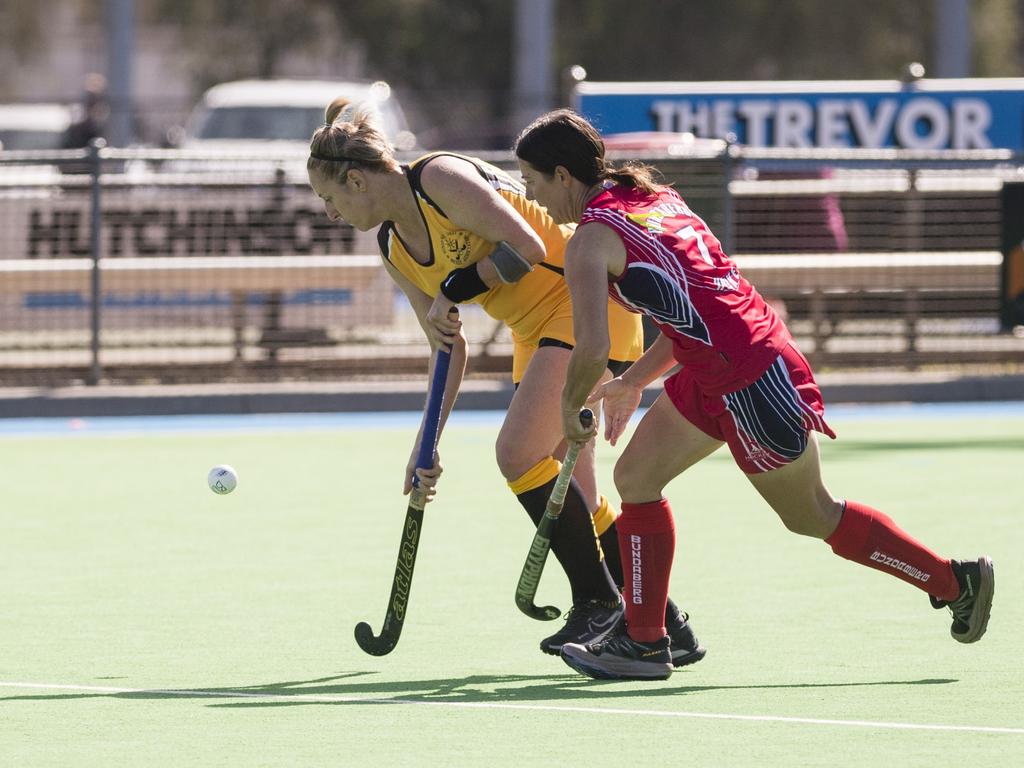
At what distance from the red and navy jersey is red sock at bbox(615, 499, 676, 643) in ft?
1.46

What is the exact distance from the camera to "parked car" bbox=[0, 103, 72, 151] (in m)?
27.9

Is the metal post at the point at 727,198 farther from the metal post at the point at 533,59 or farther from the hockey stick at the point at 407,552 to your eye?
the metal post at the point at 533,59

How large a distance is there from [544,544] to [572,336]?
26.0 inches

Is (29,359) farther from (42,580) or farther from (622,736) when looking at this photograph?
(622,736)

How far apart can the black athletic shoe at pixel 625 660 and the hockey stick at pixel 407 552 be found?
581 millimetres

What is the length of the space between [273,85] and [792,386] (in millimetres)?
18428

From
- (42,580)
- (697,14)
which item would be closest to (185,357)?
(42,580)

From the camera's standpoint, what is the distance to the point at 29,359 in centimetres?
1562

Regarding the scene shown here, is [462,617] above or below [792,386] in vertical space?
→ below

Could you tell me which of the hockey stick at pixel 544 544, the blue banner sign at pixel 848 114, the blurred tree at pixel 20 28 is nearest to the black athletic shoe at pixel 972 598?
the hockey stick at pixel 544 544

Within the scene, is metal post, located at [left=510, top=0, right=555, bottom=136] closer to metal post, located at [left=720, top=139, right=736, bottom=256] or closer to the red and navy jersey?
metal post, located at [left=720, top=139, right=736, bottom=256]

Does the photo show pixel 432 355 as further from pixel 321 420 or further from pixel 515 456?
pixel 321 420

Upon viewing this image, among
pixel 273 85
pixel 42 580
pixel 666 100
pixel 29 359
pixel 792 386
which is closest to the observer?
pixel 792 386

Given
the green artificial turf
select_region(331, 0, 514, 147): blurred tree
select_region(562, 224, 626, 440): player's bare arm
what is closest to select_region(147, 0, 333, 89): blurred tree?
select_region(331, 0, 514, 147): blurred tree
